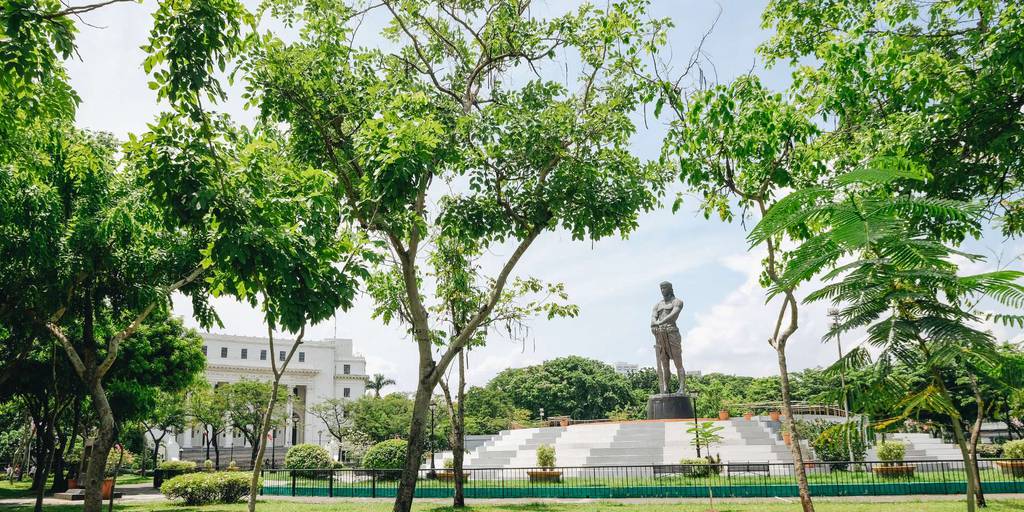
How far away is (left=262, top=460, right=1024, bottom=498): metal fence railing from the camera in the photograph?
16953 mm

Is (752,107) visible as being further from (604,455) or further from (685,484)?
(604,455)

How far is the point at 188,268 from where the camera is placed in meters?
13.8

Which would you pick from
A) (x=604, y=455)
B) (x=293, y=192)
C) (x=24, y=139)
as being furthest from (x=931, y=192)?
(x=604, y=455)

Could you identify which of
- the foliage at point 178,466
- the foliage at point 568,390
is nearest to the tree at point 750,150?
the foliage at point 178,466

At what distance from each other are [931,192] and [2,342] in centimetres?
2255

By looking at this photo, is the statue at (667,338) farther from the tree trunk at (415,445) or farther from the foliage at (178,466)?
the foliage at (178,466)

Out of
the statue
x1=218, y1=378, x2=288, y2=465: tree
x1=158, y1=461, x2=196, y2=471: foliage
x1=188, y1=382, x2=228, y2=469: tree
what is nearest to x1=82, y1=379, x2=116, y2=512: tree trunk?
the statue

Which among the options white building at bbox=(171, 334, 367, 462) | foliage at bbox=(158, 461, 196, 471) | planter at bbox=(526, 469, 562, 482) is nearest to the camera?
planter at bbox=(526, 469, 562, 482)

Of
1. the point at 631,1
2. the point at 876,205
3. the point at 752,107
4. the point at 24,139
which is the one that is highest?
the point at 631,1

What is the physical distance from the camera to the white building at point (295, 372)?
70375mm

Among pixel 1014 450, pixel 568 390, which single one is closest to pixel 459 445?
pixel 1014 450

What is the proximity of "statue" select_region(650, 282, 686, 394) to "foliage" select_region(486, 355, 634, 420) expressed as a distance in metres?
35.5

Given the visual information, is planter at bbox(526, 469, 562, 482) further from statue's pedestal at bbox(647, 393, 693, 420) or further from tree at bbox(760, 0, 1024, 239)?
tree at bbox(760, 0, 1024, 239)

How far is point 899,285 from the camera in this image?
3.65 metres
